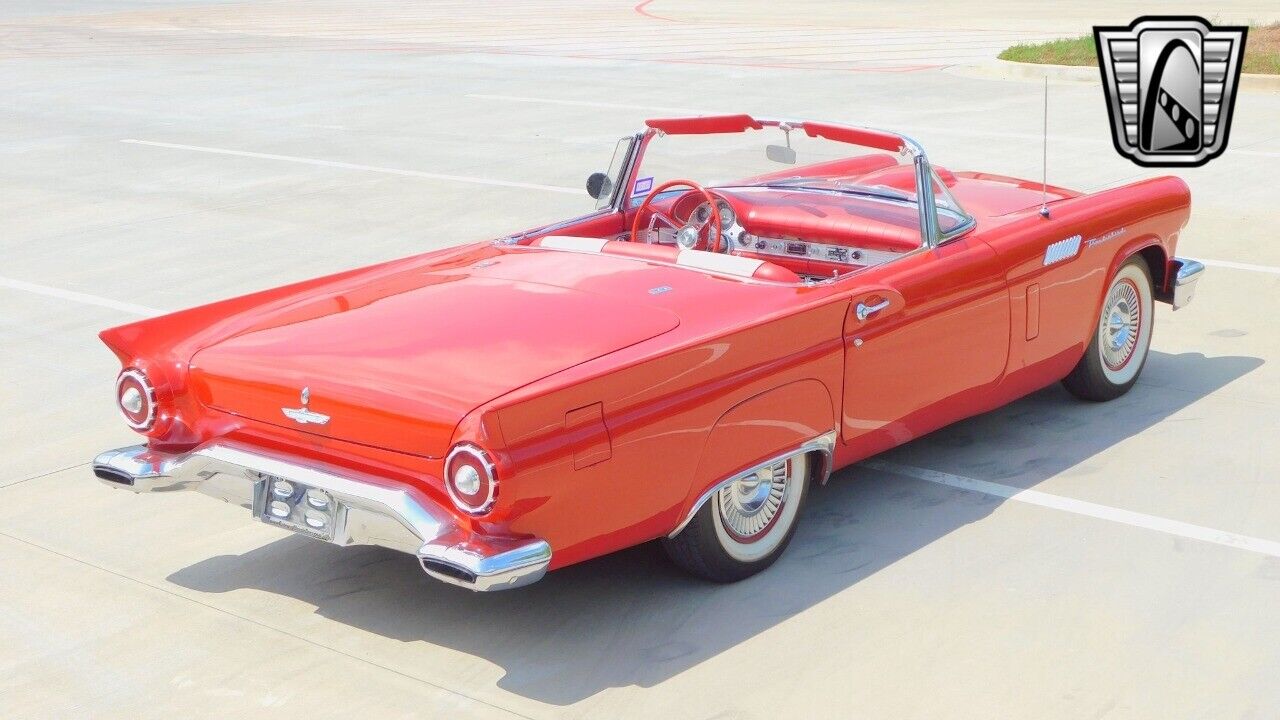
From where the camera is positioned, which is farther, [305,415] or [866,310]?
[866,310]

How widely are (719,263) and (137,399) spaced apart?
75.8 inches

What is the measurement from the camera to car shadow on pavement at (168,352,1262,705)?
13.9 ft

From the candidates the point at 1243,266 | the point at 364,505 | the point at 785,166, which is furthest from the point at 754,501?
the point at 1243,266

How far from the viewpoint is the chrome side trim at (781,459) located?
4332 mm

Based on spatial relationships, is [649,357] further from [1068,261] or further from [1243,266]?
[1243,266]

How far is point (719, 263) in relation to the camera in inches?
199

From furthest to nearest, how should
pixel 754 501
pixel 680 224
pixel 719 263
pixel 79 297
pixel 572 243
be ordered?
pixel 79 297 → pixel 680 224 → pixel 572 243 → pixel 719 263 → pixel 754 501

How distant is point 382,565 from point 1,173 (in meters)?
9.53

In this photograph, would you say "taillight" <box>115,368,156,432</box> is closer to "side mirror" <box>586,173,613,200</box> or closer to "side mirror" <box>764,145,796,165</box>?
"side mirror" <box>586,173,613,200</box>

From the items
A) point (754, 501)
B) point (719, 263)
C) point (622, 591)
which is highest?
point (719, 263)

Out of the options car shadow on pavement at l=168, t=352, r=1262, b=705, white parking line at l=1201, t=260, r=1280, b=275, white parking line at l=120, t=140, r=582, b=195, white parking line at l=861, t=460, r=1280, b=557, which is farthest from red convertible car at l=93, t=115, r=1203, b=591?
white parking line at l=120, t=140, r=582, b=195

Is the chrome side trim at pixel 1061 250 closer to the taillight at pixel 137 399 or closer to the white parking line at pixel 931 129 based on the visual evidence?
the taillight at pixel 137 399

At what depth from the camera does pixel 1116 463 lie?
5.60 meters

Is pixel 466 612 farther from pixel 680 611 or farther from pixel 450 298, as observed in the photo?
pixel 450 298
